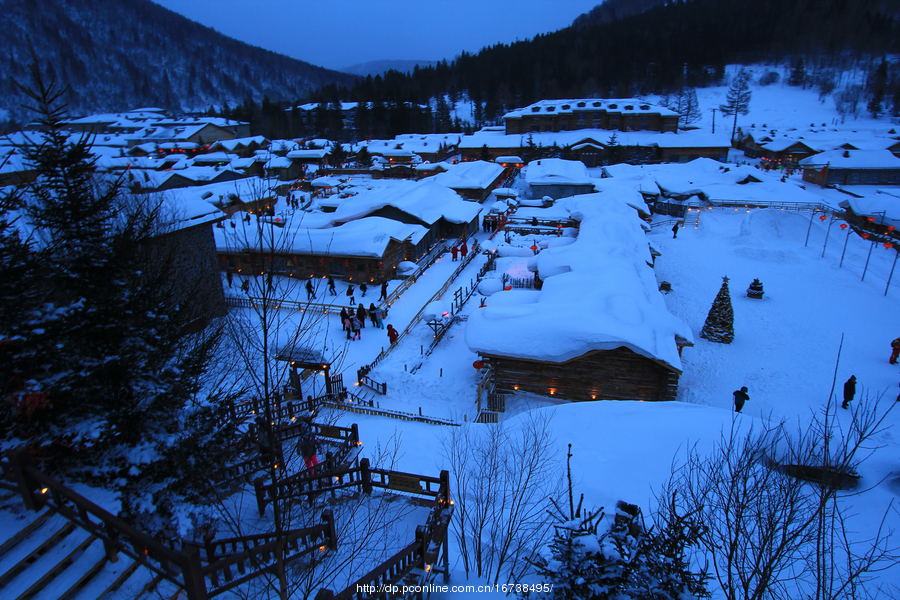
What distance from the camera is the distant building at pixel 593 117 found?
6378cm

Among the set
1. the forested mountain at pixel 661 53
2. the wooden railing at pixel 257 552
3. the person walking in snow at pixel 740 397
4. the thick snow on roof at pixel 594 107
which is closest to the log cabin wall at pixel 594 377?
the person walking in snow at pixel 740 397

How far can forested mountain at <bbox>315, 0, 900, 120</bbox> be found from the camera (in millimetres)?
92250

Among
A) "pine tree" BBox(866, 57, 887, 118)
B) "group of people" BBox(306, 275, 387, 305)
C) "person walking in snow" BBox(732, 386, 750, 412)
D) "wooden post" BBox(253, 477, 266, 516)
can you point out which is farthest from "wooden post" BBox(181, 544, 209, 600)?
"pine tree" BBox(866, 57, 887, 118)

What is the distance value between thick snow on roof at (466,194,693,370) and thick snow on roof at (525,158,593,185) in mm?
22005

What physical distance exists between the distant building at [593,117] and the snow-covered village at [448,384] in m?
19.4

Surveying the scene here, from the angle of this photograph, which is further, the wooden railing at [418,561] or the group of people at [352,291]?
the group of people at [352,291]

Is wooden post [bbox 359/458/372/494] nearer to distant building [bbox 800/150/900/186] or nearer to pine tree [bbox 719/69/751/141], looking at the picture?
distant building [bbox 800/150/900/186]

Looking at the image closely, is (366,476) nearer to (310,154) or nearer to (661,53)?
(310,154)

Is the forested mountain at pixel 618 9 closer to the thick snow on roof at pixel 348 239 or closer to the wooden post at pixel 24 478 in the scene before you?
the thick snow on roof at pixel 348 239

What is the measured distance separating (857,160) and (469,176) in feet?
124

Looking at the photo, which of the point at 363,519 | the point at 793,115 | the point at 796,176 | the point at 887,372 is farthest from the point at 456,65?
the point at 363,519

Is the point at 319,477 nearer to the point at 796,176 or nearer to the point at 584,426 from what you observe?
the point at 584,426

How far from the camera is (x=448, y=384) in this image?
14.8 metres

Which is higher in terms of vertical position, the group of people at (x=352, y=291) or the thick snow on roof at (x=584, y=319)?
the thick snow on roof at (x=584, y=319)
